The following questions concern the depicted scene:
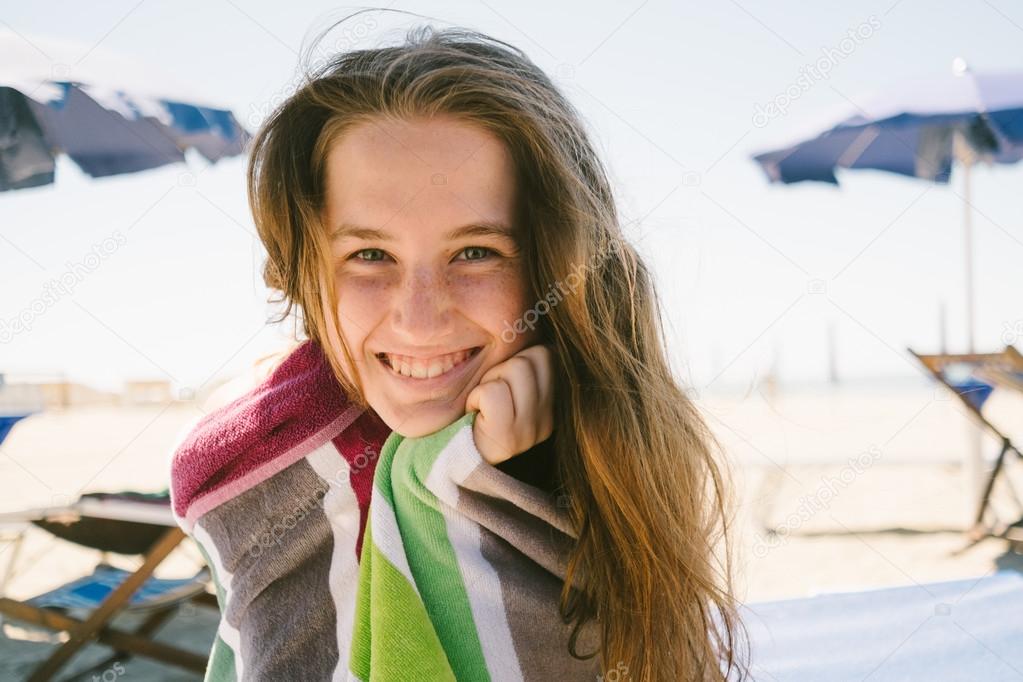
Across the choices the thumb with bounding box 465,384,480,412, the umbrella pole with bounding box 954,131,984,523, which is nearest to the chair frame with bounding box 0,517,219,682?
the thumb with bounding box 465,384,480,412

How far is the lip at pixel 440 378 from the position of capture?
4.05 ft

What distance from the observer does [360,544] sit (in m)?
1.28

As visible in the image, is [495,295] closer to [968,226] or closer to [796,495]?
[968,226]

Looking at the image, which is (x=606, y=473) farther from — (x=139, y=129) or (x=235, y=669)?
(x=139, y=129)

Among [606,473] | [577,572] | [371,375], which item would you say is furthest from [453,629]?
[371,375]

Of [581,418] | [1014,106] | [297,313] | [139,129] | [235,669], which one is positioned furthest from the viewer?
[1014,106]

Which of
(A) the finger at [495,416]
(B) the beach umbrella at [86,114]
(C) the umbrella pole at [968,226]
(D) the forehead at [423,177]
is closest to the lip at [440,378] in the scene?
(A) the finger at [495,416]

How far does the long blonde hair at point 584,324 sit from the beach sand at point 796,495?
8.5 inches

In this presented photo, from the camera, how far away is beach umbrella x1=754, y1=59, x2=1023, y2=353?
5.39 m

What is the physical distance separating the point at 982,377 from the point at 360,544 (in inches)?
165

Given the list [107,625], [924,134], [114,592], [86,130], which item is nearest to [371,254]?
[114,592]

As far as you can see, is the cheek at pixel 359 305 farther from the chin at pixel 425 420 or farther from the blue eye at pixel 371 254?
the chin at pixel 425 420

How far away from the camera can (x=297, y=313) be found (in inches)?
60.7

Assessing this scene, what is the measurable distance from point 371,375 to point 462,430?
0.23 m
